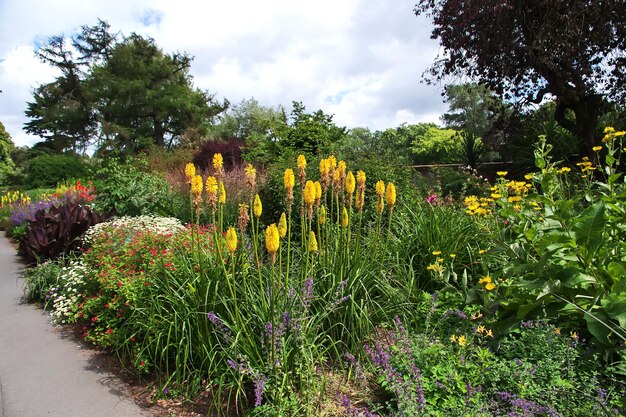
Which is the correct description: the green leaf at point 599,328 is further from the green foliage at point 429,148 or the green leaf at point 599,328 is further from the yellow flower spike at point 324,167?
the green foliage at point 429,148

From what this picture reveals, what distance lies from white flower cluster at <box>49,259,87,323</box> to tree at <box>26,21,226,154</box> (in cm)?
2817

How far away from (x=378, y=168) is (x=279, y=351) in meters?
4.21

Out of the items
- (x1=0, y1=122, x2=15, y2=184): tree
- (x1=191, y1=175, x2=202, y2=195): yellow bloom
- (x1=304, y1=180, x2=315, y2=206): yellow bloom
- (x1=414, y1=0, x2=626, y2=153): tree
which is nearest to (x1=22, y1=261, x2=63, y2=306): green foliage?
(x1=191, y1=175, x2=202, y2=195): yellow bloom

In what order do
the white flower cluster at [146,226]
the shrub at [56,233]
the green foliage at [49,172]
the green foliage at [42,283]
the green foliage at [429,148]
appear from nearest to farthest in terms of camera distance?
the white flower cluster at [146,226], the green foliage at [42,283], the shrub at [56,233], the green foliage at [49,172], the green foliage at [429,148]

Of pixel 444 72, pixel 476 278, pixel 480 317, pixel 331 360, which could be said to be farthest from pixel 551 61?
pixel 331 360

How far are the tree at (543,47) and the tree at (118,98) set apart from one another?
26.0 m

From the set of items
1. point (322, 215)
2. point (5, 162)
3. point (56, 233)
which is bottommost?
point (56, 233)

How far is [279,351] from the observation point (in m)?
2.58

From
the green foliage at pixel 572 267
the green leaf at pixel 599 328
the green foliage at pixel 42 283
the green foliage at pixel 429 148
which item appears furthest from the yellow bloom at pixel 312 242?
the green foliage at pixel 429 148

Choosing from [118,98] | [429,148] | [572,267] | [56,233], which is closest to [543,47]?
[572,267]

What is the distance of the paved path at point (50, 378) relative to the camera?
2838 mm

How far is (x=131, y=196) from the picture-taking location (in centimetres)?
772

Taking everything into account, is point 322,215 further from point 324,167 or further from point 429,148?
point 429,148

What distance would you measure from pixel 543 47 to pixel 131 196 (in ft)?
27.3
